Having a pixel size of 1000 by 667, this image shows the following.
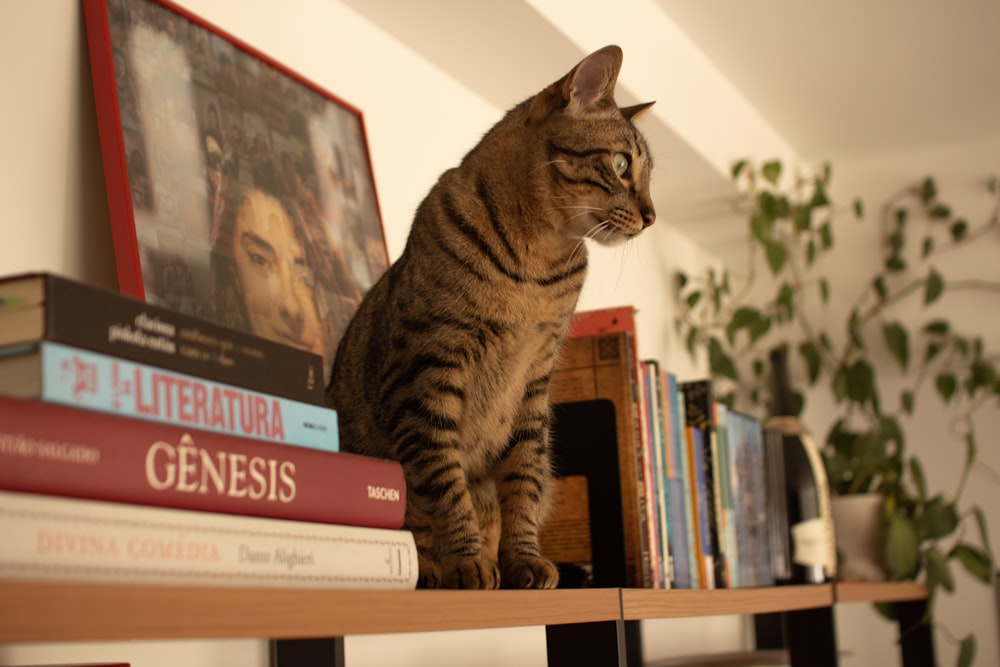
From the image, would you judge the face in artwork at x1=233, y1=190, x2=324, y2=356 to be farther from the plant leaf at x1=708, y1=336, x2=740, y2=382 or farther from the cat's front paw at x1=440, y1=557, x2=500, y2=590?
the plant leaf at x1=708, y1=336, x2=740, y2=382

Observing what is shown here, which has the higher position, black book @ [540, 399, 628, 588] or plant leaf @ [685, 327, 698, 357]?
plant leaf @ [685, 327, 698, 357]

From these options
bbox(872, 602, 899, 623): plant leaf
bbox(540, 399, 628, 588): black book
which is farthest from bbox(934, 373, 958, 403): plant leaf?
bbox(540, 399, 628, 588): black book

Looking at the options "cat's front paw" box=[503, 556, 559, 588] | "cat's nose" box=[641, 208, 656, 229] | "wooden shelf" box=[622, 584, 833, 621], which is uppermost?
"cat's nose" box=[641, 208, 656, 229]

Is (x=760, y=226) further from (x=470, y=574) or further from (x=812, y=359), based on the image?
(x=470, y=574)

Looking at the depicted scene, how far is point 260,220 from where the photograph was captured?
113 centimetres

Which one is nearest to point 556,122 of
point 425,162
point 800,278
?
point 425,162

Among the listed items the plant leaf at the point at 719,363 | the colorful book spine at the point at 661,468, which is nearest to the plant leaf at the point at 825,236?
the plant leaf at the point at 719,363

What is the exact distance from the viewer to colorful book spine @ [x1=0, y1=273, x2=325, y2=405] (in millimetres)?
537

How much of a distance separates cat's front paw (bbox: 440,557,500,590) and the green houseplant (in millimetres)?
1598

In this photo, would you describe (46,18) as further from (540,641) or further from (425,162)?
(540,641)

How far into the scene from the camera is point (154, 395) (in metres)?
0.58

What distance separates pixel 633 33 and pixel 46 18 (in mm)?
1155

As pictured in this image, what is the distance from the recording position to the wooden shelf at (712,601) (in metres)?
1.01

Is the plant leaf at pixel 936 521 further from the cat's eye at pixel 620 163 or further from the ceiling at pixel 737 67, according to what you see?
the cat's eye at pixel 620 163
